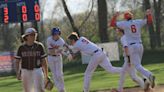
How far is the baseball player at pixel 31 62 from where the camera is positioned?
10.7 m

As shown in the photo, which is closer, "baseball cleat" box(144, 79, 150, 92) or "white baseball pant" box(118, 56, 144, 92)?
"baseball cleat" box(144, 79, 150, 92)

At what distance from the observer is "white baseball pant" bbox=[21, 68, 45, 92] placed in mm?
10812

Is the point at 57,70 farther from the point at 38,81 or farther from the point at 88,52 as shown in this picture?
the point at 38,81

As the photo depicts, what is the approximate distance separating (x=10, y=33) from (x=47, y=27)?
6187 millimetres

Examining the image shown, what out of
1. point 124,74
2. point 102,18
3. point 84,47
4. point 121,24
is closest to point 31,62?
point 84,47

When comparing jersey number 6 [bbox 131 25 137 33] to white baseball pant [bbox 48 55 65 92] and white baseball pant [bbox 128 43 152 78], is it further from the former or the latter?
white baseball pant [bbox 48 55 65 92]

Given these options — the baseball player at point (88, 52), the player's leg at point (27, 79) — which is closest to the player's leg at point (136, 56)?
the baseball player at point (88, 52)

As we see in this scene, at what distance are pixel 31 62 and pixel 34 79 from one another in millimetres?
392

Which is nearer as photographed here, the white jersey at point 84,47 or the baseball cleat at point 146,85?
the baseball cleat at point 146,85

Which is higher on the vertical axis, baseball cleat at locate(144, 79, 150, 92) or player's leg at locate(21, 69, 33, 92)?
player's leg at locate(21, 69, 33, 92)

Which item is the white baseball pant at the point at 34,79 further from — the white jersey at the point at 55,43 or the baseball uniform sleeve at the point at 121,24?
the white jersey at the point at 55,43

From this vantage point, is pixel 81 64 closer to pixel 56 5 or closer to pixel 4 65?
pixel 4 65

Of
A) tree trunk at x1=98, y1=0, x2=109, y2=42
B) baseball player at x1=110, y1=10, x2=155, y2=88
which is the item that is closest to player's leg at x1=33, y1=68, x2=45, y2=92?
baseball player at x1=110, y1=10, x2=155, y2=88

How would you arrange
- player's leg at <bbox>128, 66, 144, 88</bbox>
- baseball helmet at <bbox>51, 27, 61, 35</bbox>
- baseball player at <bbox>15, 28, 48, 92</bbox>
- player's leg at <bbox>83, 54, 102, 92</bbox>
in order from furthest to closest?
baseball helmet at <bbox>51, 27, 61, 35</bbox>, player's leg at <bbox>128, 66, 144, 88</bbox>, player's leg at <bbox>83, 54, 102, 92</bbox>, baseball player at <bbox>15, 28, 48, 92</bbox>
